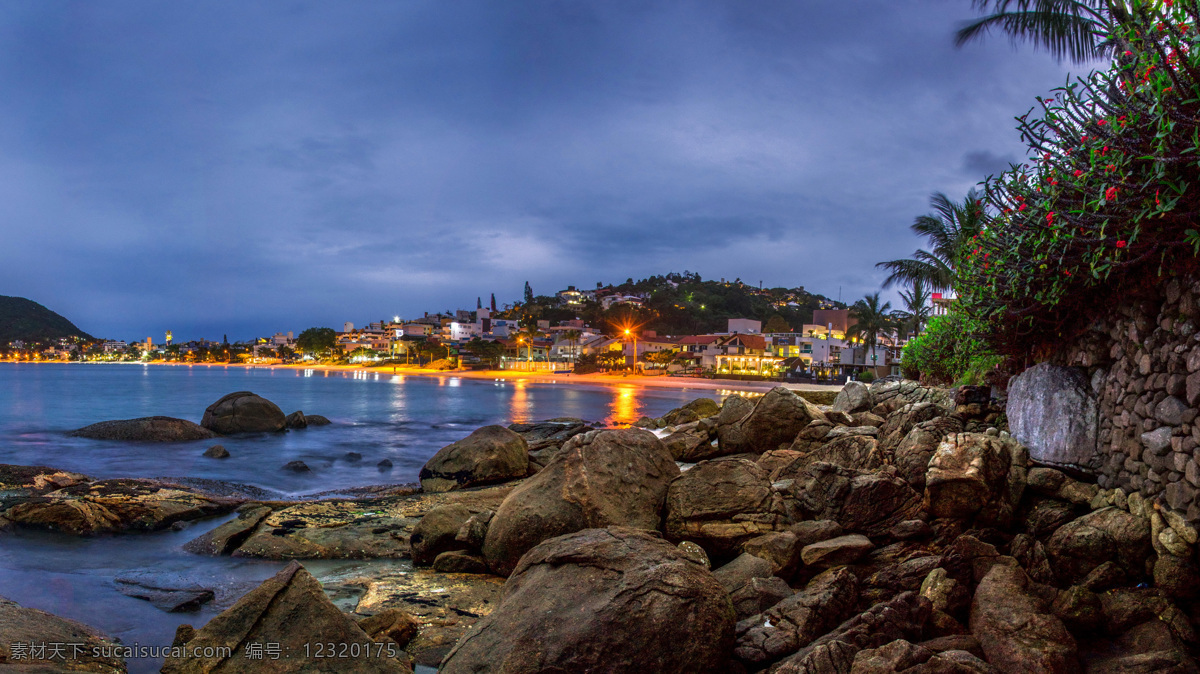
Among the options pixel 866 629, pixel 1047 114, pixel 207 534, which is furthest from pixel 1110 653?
pixel 207 534

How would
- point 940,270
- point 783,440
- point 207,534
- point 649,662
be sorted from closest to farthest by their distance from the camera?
point 649,662 → point 207,534 → point 783,440 → point 940,270

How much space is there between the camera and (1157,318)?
4.86 metres

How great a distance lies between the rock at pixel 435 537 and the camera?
765 cm

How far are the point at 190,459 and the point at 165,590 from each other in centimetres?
1460

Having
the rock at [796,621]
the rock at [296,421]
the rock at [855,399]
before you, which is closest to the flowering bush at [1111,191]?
the rock at [796,621]

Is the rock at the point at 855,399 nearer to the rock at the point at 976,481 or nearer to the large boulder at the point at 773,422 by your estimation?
the large boulder at the point at 773,422

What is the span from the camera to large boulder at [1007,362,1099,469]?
18.6ft

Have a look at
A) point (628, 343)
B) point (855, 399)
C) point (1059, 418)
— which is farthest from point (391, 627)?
point (628, 343)

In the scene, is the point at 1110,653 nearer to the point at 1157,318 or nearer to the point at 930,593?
the point at 930,593

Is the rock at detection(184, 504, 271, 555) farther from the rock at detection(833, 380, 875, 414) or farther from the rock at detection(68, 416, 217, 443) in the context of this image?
the rock at detection(68, 416, 217, 443)

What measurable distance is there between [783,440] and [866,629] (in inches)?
238

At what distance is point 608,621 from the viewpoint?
3926 mm

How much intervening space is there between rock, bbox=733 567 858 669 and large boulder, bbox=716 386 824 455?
5.22m

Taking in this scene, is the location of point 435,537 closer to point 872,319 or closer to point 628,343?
point 872,319
